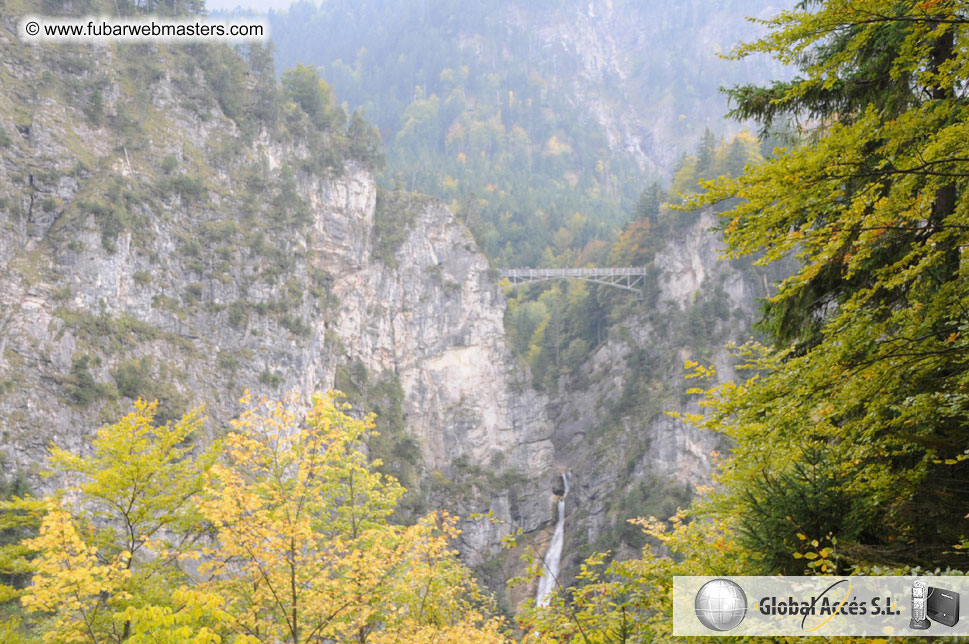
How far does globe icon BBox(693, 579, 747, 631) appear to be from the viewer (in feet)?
16.8

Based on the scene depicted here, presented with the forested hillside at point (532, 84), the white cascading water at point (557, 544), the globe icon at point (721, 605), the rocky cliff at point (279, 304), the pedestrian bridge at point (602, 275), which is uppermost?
the forested hillside at point (532, 84)

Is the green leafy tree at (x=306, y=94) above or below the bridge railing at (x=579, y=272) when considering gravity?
above

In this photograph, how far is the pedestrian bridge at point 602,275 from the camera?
55.3 meters

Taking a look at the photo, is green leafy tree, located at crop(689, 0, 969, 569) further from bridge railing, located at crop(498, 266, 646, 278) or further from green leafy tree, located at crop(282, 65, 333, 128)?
bridge railing, located at crop(498, 266, 646, 278)

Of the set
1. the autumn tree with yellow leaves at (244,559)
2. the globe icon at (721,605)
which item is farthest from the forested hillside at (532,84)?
the globe icon at (721,605)

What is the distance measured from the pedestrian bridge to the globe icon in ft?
160

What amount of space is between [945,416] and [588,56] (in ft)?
524

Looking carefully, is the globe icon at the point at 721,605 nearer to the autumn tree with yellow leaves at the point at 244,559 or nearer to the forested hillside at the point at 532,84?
the autumn tree with yellow leaves at the point at 244,559

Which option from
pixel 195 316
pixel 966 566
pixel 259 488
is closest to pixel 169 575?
pixel 259 488

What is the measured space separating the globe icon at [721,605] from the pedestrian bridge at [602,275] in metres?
48.8

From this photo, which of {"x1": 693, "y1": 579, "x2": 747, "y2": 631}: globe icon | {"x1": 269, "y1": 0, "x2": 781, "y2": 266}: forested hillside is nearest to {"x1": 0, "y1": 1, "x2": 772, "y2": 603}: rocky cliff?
{"x1": 693, "y1": 579, "x2": 747, "y2": 631}: globe icon

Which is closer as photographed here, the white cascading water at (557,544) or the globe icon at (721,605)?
the globe icon at (721,605)

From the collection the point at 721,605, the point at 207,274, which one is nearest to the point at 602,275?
the point at 207,274

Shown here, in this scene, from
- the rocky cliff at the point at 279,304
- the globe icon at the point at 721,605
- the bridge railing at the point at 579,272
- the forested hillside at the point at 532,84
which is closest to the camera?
the globe icon at the point at 721,605
